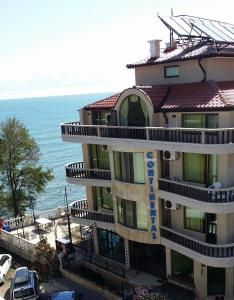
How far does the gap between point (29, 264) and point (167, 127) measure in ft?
56.3

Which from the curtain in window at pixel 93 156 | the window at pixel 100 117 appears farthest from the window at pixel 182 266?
the window at pixel 100 117

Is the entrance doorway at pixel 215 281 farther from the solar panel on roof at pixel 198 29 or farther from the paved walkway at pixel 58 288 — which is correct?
the solar panel on roof at pixel 198 29

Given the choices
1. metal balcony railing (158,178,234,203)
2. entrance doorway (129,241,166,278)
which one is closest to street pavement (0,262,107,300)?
entrance doorway (129,241,166,278)

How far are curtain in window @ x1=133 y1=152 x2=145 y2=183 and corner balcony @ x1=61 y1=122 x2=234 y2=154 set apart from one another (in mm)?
892

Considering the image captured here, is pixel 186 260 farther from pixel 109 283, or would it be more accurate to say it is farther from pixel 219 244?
pixel 109 283

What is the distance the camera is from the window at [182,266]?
978 inches

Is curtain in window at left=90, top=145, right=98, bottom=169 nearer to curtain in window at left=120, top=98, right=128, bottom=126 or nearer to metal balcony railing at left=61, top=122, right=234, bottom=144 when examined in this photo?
metal balcony railing at left=61, top=122, right=234, bottom=144

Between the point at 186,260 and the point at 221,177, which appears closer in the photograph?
the point at 221,177

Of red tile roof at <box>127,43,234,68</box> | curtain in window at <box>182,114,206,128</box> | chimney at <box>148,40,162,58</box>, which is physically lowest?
curtain in window at <box>182,114,206,128</box>

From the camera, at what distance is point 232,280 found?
2341 cm

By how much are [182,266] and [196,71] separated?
12781 millimetres

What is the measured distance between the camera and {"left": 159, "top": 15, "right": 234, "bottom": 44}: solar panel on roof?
87.1ft

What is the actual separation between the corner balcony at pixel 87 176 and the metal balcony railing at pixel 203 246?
606 cm

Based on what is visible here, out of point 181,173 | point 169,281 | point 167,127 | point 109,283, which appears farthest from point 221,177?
point 109,283
